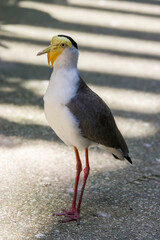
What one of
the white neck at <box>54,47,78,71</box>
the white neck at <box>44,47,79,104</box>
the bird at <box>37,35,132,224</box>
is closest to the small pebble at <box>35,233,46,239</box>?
the bird at <box>37,35,132,224</box>

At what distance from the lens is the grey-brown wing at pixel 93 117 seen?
9.81ft

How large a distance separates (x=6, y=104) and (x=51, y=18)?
11.8ft

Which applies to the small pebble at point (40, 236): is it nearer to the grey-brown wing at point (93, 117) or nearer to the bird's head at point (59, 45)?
the grey-brown wing at point (93, 117)

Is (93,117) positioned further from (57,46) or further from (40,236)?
(40,236)

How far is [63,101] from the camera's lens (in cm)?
295

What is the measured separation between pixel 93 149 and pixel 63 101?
1522mm

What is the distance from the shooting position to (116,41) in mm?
7520

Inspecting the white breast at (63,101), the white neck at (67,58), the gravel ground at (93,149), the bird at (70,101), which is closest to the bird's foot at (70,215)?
the gravel ground at (93,149)

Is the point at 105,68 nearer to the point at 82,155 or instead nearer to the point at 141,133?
the point at 141,133

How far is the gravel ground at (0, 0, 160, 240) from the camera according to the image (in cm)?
326

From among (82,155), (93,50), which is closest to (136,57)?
(93,50)

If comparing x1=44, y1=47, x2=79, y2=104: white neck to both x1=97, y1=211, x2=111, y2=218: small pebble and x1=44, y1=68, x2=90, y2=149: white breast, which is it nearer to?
x1=44, y1=68, x2=90, y2=149: white breast

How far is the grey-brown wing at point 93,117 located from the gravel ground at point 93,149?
2.02 ft

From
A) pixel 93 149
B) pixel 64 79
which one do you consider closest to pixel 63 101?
pixel 64 79
